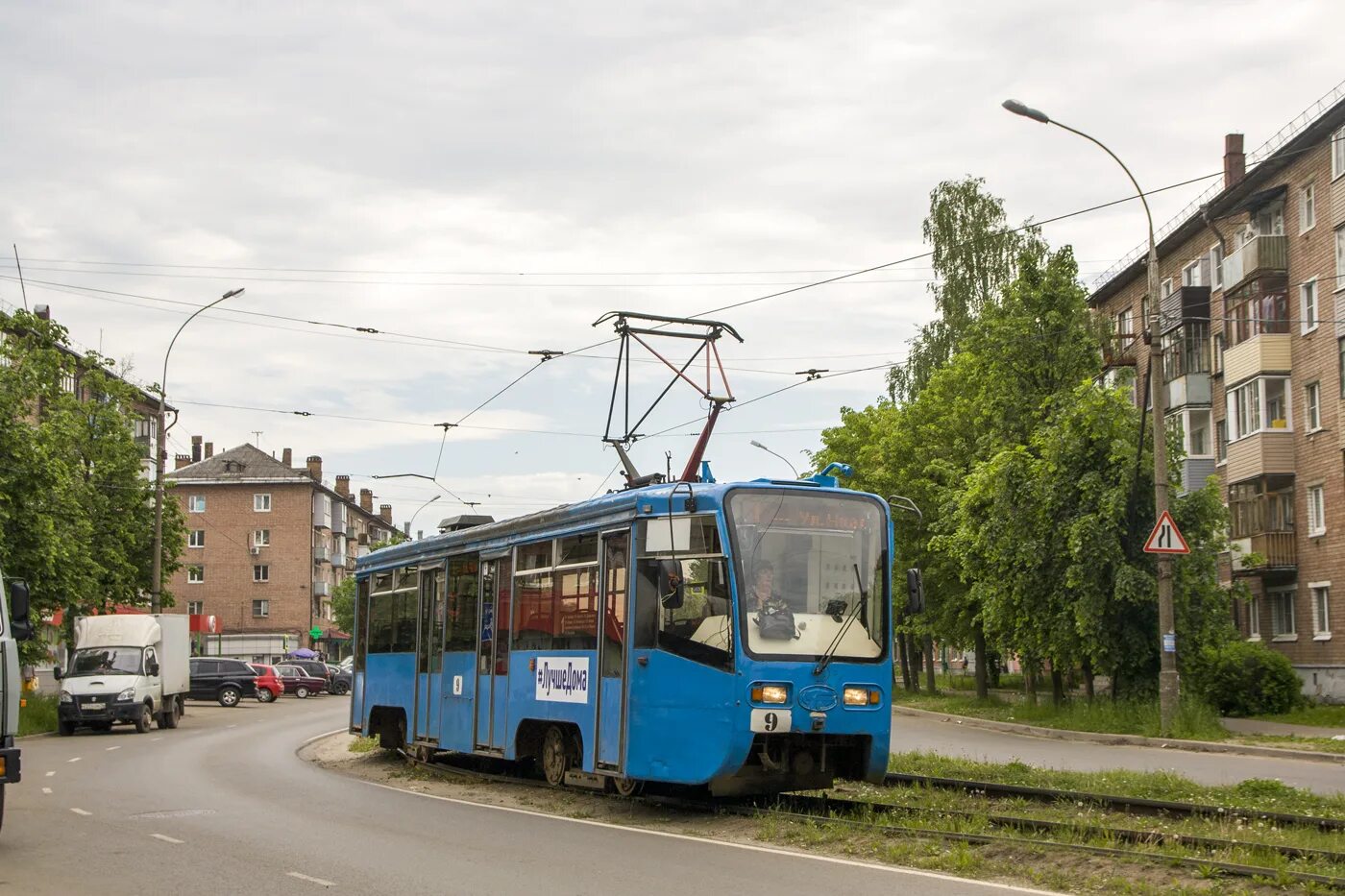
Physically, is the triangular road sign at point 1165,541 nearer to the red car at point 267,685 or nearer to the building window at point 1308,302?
the building window at point 1308,302

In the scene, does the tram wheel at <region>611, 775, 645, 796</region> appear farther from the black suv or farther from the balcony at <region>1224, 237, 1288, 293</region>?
the black suv

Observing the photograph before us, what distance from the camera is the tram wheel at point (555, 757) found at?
16.5 metres

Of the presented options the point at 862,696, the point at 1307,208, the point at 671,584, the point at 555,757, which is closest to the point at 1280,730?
the point at 1307,208

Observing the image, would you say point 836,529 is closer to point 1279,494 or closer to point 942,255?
point 1279,494

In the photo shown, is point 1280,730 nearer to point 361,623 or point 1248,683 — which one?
point 1248,683

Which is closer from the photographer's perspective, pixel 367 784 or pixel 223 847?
pixel 223 847

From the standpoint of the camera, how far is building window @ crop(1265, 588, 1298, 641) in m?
41.6

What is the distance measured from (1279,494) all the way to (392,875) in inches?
1419

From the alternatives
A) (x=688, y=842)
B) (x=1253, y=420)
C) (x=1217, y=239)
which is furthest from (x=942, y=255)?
(x=688, y=842)

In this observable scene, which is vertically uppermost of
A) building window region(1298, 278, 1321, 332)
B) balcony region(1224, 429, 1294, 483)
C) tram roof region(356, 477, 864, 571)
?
building window region(1298, 278, 1321, 332)

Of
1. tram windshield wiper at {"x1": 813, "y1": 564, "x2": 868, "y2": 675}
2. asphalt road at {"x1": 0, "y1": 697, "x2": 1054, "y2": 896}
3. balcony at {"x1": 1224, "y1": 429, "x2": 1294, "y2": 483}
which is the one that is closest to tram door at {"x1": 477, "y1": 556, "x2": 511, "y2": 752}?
asphalt road at {"x1": 0, "y1": 697, "x2": 1054, "y2": 896}

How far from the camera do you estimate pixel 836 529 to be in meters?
14.6

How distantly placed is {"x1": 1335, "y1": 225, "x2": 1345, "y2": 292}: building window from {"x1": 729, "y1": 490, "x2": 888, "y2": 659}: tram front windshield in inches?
1095

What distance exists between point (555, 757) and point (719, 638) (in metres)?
3.72
